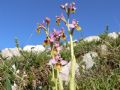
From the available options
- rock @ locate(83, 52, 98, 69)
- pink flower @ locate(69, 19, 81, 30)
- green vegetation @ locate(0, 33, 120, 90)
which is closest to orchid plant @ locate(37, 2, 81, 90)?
pink flower @ locate(69, 19, 81, 30)

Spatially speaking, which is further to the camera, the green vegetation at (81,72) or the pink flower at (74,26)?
the green vegetation at (81,72)

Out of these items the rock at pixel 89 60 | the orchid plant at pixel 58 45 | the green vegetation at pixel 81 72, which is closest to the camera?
the orchid plant at pixel 58 45

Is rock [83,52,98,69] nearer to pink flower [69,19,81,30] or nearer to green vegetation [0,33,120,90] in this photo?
green vegetation [0,33,120,90]

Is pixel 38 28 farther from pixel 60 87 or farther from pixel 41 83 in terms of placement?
pixel 41 83

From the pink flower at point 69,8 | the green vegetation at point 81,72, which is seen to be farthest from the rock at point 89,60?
the pink flower at point 69,8

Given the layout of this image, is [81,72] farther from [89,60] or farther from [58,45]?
[58,45]

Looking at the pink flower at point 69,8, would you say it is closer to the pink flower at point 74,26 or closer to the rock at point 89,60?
Result: the pink flower at point 74,26

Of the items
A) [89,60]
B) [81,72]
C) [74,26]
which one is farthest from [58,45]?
[89,60]

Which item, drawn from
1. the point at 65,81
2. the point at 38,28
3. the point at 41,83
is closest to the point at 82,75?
the point at 65,81

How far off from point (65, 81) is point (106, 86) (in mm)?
1398

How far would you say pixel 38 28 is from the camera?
4996 mm

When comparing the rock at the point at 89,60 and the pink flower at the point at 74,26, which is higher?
the rock at the point at 89,60

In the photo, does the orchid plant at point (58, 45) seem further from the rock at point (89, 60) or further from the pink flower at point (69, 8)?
the rock at point (89, 60)

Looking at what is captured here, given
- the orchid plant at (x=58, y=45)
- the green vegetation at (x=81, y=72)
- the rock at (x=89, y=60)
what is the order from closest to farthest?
the orchid plant at (x=58, y=45) → the green vegetation at (x=81, y=72) → the rock at (x=89, y=60)
